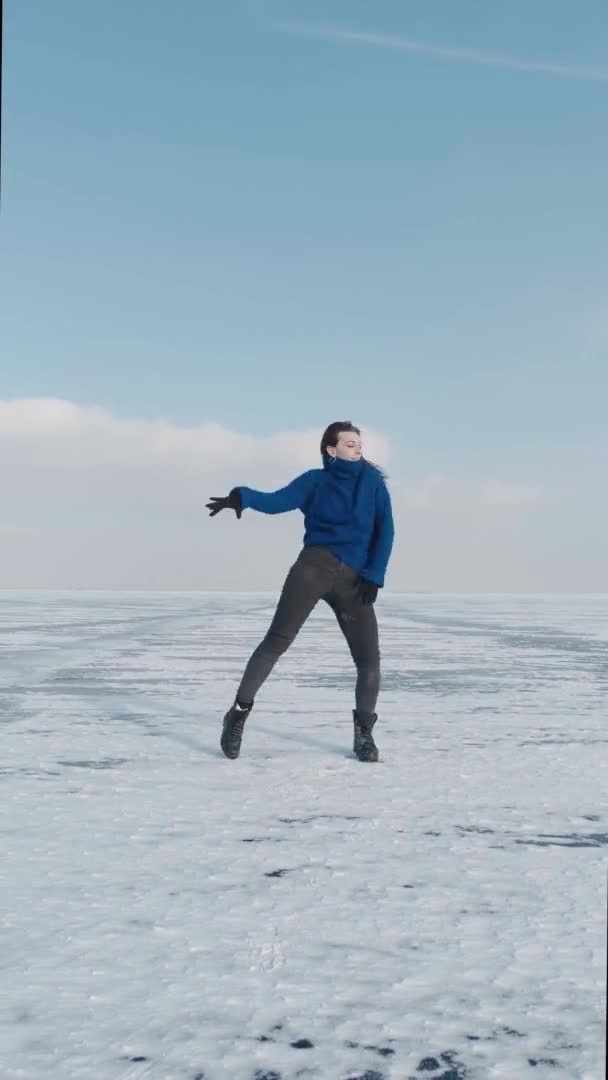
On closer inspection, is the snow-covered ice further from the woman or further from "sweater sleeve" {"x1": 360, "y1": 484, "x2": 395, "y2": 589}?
"sweater sleeve" {"x1": 360, "y1": 484, "x2": 395, "y2": 589}

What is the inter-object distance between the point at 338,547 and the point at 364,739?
2.69ft

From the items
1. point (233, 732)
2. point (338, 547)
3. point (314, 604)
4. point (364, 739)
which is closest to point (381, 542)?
point (338, 547)

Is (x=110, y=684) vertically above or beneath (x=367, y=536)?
beneath

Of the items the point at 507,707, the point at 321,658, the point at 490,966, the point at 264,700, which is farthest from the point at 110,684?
the point at 490,966

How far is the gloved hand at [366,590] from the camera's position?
4.17 metres

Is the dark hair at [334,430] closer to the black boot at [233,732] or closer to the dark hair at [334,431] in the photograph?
the dark hair at [334,431]

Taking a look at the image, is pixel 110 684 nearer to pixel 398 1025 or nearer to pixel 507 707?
pixel 507 707

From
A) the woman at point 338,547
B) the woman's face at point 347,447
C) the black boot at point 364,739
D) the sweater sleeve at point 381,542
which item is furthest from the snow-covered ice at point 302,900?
the woman's face at point 347,447

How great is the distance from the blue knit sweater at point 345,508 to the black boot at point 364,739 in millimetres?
565

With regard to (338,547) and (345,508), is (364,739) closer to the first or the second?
(338,547)

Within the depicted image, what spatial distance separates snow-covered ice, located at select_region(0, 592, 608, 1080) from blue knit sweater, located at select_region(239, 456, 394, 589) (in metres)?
0.86

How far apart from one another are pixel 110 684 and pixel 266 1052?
217 inches

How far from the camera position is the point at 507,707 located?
5.67 m

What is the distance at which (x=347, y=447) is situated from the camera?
426 cm
